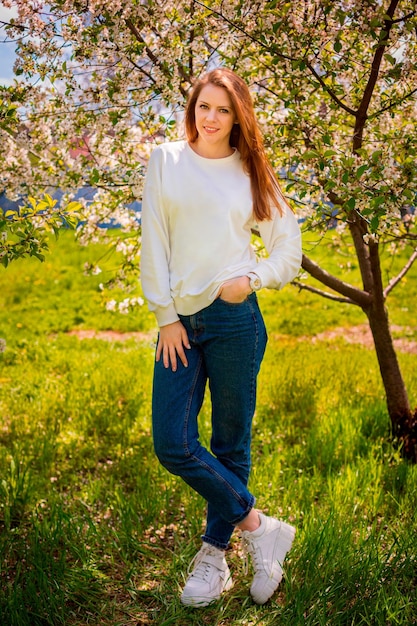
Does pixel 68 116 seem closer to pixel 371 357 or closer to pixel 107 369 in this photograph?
pixel 107 369

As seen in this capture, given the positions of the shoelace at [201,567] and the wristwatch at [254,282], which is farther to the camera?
the shoelace at [201,567]

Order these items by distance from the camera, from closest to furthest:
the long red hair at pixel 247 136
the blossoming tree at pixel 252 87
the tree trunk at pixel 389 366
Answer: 1. the long red hair at pixel 247 136
2. the blossoming tree at pixel 252 87
3. the tree trunk at pixel 389 366

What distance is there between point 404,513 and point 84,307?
19.9 feet

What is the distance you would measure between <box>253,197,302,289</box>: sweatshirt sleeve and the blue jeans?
142 millimetres

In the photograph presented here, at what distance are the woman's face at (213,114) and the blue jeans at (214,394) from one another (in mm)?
601

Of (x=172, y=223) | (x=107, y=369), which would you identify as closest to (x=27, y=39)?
(x=172, y=223)

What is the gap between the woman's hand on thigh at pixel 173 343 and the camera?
7.63ft

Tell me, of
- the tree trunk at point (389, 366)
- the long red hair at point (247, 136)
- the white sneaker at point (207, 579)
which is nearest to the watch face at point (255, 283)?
the long red hair at point (247, 136)

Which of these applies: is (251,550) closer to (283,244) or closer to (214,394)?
(214,394)

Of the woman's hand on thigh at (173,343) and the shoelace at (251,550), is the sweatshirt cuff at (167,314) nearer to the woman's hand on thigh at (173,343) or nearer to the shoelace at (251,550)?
the woman's hand on thigh at (173,343)

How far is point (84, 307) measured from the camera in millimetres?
8445

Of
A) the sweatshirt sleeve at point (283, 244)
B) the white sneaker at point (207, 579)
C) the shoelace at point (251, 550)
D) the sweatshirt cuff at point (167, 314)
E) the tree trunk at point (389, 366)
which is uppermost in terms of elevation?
the sweatshirt sleeve at point (283, 244)

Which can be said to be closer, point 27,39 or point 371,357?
point 27,39

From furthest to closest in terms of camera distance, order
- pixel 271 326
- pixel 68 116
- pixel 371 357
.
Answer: pixel 271 326 → pixel 371 357 → pixel 68 116
